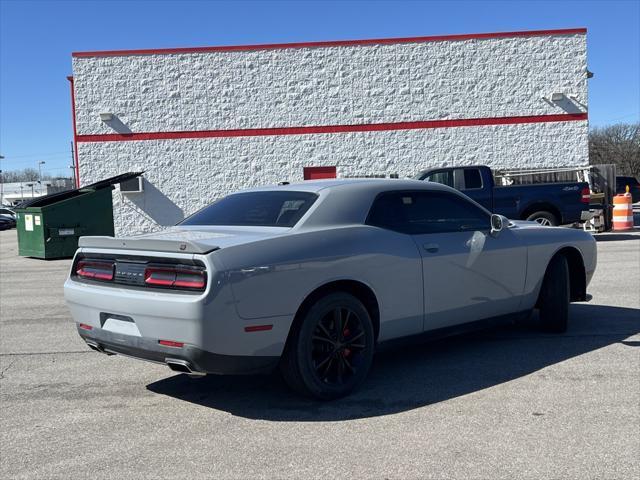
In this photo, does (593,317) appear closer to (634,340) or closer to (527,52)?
(634,340)

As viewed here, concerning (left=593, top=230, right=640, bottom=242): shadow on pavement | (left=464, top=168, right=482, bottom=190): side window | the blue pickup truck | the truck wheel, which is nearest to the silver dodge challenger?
the blue pickup truck

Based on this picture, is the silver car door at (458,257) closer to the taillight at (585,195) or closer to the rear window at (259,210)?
the rear window at (259,210)

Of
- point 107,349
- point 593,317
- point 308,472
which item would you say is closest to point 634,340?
point 593,317

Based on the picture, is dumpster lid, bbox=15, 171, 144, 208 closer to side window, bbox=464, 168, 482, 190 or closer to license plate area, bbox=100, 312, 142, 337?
side window, bbox=464, 168, 482, 190

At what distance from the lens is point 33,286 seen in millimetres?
11930

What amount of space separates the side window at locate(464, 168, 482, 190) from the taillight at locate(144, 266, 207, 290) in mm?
11431

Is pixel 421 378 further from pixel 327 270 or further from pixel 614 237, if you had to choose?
pixel 614 237

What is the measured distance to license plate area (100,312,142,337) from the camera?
4.52m

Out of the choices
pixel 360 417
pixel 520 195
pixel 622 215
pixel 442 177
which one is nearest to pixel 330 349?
pixel 360 417

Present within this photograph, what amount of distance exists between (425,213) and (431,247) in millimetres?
356

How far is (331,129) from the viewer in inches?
888

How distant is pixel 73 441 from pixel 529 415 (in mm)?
2916

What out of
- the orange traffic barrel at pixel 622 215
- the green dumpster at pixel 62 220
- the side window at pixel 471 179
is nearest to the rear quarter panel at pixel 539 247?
the side window at pixel 471 179

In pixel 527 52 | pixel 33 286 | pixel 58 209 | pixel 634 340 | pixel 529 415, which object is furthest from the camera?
pixel 527 52
